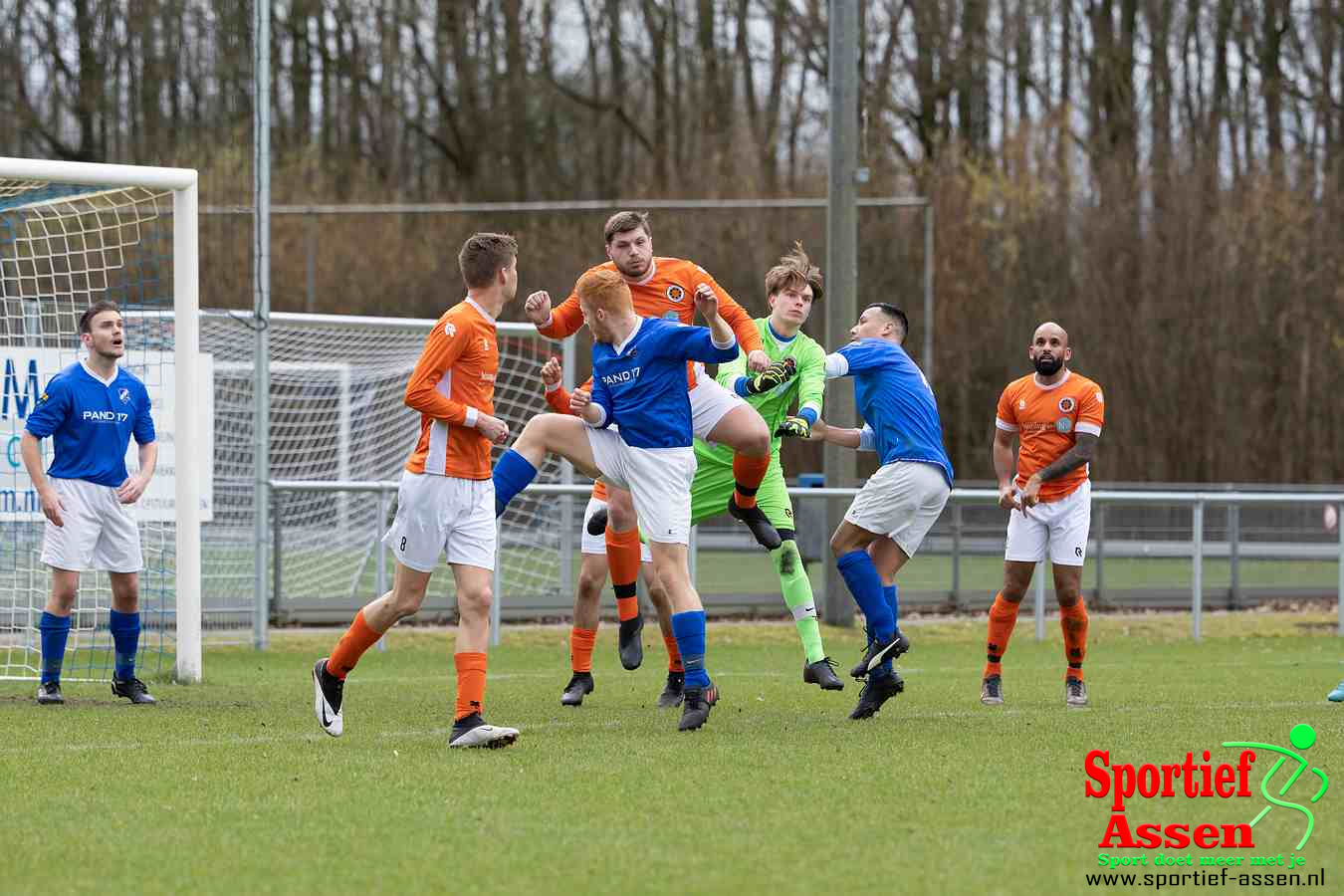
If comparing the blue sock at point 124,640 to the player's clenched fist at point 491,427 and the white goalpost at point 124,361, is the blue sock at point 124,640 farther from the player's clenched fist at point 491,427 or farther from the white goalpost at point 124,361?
the player's clenched fist at point 491,427

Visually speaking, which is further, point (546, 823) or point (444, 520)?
point (444, 520)

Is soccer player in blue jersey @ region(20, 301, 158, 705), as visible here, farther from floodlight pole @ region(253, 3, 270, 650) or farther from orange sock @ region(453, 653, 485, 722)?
floodlight pole @ region(253, 3, 270, 650)

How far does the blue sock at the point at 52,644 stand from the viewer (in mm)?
9398

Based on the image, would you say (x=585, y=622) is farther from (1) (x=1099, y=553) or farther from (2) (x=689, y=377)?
(1) (x=1099, y=553)

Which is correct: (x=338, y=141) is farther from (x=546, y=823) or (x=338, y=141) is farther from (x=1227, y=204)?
(x=546, y=823)

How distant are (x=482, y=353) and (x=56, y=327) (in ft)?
17.1

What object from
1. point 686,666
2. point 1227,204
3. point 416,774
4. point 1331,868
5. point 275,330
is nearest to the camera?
point 1331,868

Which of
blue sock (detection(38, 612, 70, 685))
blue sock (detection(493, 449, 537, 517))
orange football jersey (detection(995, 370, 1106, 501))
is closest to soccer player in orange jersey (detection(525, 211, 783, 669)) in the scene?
blue sock (detection(493, 449, 537, 517))

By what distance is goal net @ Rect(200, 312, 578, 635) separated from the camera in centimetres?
1509

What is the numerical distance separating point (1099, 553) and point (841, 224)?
14.8 ft

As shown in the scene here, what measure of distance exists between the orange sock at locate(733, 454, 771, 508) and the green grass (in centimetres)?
107

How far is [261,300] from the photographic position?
1294cm

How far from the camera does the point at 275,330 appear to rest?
54.4ft

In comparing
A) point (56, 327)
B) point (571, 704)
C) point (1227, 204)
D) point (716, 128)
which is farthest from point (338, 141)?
point (571, 704)
